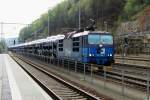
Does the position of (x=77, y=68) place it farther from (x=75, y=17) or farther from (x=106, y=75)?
(x=75, y=17)

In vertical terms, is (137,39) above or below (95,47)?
above

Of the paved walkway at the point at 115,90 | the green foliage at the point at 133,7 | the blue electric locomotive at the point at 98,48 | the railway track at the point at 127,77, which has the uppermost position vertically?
the green foliage at the point at 133,7

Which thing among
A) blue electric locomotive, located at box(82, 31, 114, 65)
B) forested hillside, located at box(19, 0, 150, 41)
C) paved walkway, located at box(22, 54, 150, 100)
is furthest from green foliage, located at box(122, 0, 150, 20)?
paved walkway, located at box(22, 54, 150, 100)

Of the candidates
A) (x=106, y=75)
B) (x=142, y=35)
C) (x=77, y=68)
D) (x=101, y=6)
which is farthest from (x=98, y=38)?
(x=101, y=6)

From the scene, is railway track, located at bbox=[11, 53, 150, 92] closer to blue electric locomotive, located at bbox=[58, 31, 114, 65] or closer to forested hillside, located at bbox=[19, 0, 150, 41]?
blue electric locomotive, located at bbox=[58, 31, 114, 65]

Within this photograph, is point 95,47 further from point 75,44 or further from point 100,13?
point 100,13

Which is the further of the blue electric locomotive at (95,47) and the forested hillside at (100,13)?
the forested hillside at (100,13)

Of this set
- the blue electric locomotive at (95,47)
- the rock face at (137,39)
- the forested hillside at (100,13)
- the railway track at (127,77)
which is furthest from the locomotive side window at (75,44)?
the forested hillside at (100,13)

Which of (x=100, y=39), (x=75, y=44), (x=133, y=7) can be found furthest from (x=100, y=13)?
(x=100, y=39)

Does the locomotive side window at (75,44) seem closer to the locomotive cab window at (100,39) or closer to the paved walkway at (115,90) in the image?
the locomotive cab window at (100,39)

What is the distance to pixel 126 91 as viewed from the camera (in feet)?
61.6

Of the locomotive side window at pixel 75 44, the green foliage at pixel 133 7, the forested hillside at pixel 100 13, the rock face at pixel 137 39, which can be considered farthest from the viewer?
the forested hillside at pixel 100 13

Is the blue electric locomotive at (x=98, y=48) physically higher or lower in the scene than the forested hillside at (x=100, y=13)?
lower

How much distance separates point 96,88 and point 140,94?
4.16 metres
